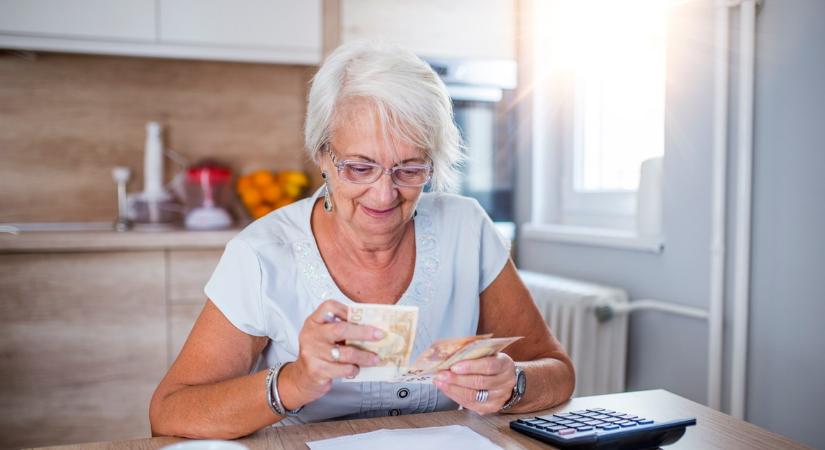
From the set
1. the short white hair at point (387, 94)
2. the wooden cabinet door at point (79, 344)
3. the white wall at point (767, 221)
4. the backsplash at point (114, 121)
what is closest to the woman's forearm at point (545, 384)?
the short white hair at point (387, 94)

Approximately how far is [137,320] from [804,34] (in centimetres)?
232

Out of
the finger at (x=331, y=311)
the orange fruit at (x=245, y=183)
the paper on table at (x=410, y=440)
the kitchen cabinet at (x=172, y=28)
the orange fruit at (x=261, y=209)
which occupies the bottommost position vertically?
the paper on table at (x=410, y=440)

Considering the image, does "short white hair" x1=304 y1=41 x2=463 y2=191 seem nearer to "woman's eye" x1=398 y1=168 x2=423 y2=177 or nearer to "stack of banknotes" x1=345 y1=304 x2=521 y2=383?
"woman's eye" x1=398 y1=168 x2=423 y2=177

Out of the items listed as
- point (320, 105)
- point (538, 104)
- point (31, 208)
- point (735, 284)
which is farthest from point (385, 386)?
point (31, 208)

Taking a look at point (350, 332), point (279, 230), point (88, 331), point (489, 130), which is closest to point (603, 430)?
point (350, 332)

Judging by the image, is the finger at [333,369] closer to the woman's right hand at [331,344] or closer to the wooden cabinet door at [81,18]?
the woman's right hand at [331,344]

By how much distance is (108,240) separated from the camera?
2.46m

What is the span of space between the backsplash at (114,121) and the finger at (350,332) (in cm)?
220

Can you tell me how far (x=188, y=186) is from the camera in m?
2.89

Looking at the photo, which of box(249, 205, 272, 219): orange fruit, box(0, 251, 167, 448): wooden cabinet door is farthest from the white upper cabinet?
box(0, 251, 167, 448): wooden cabinet door

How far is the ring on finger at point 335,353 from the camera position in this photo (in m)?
0.96

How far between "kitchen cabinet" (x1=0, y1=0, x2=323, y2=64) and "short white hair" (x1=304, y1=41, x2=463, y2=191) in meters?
1.59

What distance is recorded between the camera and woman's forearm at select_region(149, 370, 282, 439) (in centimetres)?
104

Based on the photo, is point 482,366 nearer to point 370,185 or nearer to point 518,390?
point 518,390
